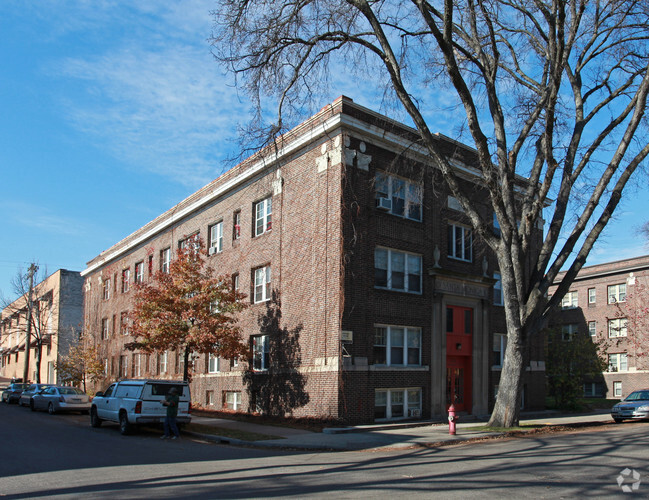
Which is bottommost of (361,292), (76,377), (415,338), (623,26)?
(76,377)

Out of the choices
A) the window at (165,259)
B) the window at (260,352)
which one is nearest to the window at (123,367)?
Answer: the window at (165,259)

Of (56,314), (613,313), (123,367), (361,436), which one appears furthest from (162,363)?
(613,313)

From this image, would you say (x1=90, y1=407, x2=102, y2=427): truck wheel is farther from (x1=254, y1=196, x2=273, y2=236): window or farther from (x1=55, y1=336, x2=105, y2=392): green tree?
(x1=55, y1=336, x2=105, y2=392): green tree

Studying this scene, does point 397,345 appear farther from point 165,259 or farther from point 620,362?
point 620,362

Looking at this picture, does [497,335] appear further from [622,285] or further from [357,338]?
[622,285]

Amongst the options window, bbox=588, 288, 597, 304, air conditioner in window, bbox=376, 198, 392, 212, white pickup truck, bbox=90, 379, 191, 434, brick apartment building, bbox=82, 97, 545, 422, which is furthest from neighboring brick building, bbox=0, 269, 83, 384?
window, bbox=588, 288, 597, 304

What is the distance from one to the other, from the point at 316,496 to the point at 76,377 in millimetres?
37460

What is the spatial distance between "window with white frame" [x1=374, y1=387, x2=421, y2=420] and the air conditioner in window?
6674 mm

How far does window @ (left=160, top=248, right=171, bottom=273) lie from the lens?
3628cm

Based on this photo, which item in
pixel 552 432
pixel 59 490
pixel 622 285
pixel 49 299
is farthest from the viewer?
pixel 49 299

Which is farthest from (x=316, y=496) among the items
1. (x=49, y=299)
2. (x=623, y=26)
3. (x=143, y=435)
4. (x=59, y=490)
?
(x=49, y=299)

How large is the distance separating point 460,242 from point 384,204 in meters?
5.28

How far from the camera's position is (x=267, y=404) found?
24312 millimetres

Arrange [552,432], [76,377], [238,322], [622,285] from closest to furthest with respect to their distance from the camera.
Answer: [552,432] < [238,322] < [76,377] < [622,285]
